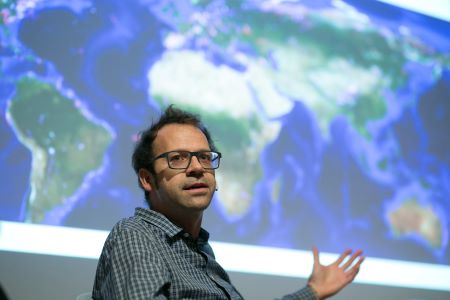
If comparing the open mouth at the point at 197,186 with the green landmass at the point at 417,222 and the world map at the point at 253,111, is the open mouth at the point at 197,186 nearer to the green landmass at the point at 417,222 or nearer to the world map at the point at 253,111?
the world map at the point at 253,111

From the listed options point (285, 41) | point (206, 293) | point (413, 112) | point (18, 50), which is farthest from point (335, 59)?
point (206, 293)

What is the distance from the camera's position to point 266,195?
271 cm

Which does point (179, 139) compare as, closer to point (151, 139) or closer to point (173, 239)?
point (151, 139)

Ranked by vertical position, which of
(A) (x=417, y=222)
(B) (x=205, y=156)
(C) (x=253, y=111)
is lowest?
(B) (x=205, y=156)

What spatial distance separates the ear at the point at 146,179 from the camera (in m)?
1.74

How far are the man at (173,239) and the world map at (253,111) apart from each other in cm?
64

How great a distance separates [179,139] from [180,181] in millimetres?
137

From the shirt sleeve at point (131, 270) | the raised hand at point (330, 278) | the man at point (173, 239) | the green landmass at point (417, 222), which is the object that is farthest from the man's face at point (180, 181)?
the green landmass at point (417, 222)

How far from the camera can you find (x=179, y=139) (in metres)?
1.71

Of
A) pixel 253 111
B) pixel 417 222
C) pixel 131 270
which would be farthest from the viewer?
pixel 417 222

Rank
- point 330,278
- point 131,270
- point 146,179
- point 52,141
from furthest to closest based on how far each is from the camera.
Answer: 1. point 52,141
2. point 146,179
3. point 330,278
4. point 131,270

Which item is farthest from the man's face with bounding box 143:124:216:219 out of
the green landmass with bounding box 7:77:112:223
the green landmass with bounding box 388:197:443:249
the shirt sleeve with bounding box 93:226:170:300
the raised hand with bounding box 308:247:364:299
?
the green landmass with bounding box 388:197:443:249

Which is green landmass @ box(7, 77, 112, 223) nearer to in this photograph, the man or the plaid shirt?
the man

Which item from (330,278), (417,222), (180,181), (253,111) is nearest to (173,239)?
(180,181)
